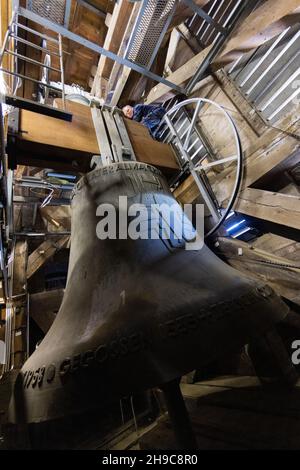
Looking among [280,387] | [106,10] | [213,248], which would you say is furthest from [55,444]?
[106,10]

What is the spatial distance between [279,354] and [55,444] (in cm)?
298

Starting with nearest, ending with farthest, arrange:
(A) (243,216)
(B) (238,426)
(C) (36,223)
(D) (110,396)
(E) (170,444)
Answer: (D) (110,396), (B) (238,426), (E) (170,444), (A) (243,216), (C) (36,223)

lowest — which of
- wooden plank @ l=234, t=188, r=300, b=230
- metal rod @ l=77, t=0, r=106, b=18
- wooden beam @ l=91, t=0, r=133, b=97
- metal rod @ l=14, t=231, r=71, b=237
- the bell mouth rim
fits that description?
wooden plank @ l=234, t=188, r=300, b=230

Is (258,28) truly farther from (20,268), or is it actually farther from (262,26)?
(20,268)

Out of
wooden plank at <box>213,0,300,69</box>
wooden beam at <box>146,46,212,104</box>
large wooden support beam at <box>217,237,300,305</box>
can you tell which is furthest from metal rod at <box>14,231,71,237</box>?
wooden plank at <box>213,0,300,69</box>

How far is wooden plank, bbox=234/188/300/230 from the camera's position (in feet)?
6.18

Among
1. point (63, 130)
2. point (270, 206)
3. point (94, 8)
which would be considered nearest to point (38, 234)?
point (63, 130)

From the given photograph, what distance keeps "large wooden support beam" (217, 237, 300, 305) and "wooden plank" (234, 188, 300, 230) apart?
30cm

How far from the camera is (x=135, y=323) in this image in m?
0.96

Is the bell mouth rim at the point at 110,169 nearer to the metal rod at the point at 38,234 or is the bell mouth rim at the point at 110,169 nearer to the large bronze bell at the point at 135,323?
the large bronze bell at the point at 135,323

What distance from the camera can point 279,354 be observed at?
188 centimetres

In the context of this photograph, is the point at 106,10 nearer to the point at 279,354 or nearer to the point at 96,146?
the point at 96,146

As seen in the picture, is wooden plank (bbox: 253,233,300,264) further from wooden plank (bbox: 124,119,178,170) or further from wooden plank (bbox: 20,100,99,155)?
wooden plank (bbox: 20,100,99,155)

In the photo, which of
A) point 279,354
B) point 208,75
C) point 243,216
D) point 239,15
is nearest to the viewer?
point 279,354
